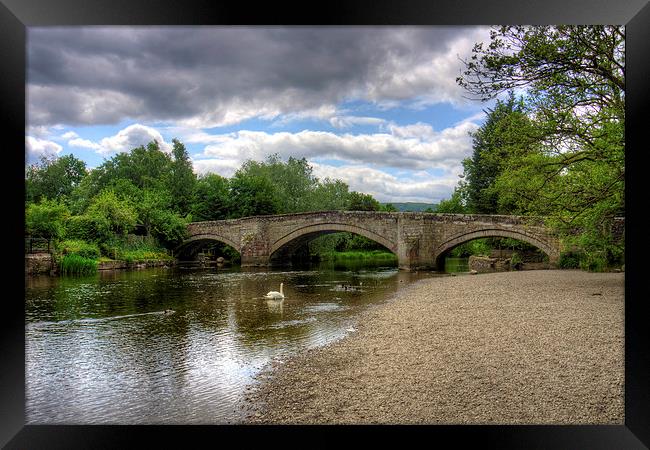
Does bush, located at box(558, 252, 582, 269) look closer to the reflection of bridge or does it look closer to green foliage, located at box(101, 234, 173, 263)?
the reflection of bridge

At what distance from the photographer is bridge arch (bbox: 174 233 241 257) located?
2309cm

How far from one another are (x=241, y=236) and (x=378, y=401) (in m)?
19.9

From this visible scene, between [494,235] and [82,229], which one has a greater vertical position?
[82,229]

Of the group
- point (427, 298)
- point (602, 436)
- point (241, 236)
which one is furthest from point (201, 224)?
point (602, 436)

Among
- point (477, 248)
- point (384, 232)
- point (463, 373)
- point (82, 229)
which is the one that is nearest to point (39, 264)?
point (82, 229)

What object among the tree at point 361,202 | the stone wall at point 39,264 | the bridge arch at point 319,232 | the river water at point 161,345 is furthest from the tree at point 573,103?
the tree at point 361,202

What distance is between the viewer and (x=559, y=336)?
4.65 m

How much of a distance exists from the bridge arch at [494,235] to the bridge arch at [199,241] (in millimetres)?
9964

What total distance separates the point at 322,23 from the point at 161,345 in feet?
13.8

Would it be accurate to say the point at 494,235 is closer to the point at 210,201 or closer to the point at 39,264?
the point at 39,264

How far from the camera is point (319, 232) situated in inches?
832

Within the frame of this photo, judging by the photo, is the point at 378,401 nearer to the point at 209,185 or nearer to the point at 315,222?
the point at 315,222

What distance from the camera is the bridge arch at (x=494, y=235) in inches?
577

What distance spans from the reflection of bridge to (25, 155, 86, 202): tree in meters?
6.18
